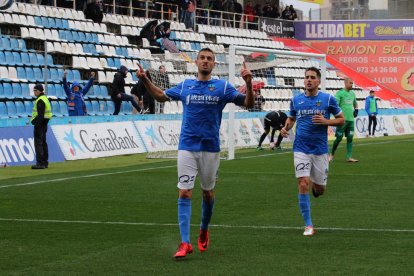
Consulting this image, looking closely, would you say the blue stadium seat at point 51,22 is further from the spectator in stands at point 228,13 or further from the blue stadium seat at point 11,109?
the spectator in stands at point 228,13

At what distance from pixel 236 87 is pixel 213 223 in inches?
640

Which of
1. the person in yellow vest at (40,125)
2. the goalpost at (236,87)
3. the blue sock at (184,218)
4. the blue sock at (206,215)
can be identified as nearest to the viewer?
the blue sock at (184,218)

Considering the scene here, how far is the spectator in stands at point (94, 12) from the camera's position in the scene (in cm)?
3866

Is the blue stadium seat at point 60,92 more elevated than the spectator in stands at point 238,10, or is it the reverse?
the spectator in stands at point 238,10

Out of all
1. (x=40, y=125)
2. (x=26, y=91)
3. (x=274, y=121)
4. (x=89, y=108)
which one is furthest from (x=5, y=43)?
(x=40, y=125)

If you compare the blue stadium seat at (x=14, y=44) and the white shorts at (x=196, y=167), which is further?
the blue stadium seat at (x=14, y=44)

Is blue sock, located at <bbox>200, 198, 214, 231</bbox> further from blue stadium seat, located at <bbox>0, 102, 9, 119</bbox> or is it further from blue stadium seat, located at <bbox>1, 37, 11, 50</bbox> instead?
blue stadium seat, located at <bbox>1, 37, 11, 50</bbox>

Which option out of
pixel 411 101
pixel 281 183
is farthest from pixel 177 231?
pixel 411 101

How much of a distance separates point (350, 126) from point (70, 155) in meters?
7.13

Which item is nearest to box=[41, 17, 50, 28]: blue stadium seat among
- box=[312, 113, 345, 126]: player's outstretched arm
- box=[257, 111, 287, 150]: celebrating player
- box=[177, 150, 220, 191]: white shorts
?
box=[257, 111, 287, 150]: celebrating player

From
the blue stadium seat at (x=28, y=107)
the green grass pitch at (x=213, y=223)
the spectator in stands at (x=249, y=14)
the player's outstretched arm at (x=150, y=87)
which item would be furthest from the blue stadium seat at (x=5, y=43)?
the spectator in stands at (x=249, y=14)

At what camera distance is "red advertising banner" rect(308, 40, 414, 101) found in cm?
6025

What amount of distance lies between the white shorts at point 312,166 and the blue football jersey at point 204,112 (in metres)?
2.16

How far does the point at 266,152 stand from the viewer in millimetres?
30625
